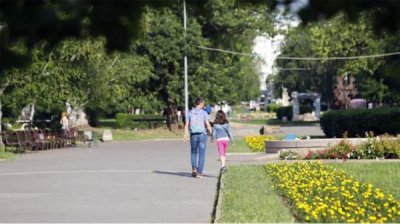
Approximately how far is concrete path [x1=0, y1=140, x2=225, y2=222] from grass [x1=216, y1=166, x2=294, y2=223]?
1.18 feet

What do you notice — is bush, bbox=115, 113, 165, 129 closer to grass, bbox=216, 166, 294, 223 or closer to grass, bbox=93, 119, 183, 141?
grass, bbox=93, 119, 183, 141

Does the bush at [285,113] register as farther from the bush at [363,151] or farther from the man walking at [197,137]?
the man walking at [197,137]

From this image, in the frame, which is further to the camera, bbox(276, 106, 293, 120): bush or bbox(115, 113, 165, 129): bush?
bbox(276, 106, 293, 120): bush

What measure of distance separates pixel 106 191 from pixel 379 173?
18.7 feet

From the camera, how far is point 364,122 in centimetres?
2662

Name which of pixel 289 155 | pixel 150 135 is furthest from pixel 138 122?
pixel 289 155

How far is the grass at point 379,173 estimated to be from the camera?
40.8 feet

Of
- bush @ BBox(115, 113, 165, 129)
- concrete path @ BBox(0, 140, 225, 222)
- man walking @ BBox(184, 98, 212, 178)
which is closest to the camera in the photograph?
concrete path @ BBox(0, 140, 225, 222)

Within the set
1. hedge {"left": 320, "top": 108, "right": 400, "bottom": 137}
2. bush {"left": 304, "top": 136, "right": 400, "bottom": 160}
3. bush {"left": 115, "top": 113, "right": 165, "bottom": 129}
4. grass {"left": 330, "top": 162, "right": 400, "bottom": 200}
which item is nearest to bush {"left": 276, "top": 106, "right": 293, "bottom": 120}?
bush {"left": 115, "top": 113, "right": 165, "bottom": 129}

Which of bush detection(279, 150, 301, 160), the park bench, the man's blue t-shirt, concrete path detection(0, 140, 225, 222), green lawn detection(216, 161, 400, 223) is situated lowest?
concrete path detection(0, 140, 225, 222)

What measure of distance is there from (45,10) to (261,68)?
11991 cm

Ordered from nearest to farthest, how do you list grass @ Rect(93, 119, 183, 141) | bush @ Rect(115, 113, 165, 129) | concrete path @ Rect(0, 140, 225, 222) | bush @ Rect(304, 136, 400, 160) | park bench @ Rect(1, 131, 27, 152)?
1. concrete path @ Rect(0, 140, 225, 222)
2. bush @ Rect(304, 136, 400, 160)
3. park bench @ Rect(1, 131, 27, 152)
4. grass @ Rect(93, 119, 183, 141)
5. bush @ Rect(115, 113, 165, 129)

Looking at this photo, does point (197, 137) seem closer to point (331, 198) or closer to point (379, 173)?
point (379, 173)

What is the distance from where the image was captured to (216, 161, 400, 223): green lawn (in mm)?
9094
